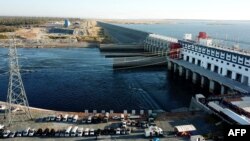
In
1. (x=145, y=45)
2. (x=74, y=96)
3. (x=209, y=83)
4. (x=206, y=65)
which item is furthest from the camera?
(x=145, y=45)

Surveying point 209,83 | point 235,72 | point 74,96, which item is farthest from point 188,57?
point 74,96

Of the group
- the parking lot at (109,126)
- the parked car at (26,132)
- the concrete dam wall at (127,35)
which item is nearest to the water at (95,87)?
the parking lot at (109,126)

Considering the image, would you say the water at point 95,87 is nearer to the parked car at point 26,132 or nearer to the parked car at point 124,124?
the parked car at point 124,124

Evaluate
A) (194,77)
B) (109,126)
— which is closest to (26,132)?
(109,126)

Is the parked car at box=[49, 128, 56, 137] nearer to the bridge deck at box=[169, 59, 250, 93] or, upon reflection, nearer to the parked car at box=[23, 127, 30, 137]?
the parked car at box=[23, 127, 30, 137]

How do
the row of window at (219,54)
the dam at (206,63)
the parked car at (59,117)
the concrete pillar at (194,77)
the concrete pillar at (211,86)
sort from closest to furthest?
the parked car at (59,117)
the dam at (206,63)
the row of window at (219,54)
the concrete pillar at (211,86)
the concrete pillar at (194,77)

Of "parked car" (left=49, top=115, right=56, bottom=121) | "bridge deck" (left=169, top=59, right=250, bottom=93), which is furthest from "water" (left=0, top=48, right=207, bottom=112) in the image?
"parked car" (left=49, top=115, right=56, bottom=121)

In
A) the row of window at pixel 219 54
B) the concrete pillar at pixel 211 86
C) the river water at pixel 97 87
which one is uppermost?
the row of window at pixel 219 54

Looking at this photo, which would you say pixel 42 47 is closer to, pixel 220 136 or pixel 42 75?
pixel 42 75

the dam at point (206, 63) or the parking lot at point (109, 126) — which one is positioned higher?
the dam at point (206, 63)
